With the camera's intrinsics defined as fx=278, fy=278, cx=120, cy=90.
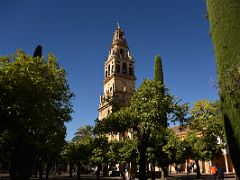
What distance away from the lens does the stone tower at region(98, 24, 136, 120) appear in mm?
64875

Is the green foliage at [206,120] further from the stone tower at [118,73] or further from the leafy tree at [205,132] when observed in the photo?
the stone tower at [118,73]

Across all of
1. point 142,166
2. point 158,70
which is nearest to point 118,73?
point 158,70

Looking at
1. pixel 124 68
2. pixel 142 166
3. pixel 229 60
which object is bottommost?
pixel 142 166

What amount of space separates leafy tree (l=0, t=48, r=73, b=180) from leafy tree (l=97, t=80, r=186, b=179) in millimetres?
4256

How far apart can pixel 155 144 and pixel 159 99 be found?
Result: 963 cm

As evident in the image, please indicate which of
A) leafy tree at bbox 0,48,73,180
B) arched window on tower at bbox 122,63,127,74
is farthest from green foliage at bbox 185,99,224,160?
arched window on tower at bbox 122,63,127,74

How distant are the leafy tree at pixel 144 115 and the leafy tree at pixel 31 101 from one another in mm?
4256

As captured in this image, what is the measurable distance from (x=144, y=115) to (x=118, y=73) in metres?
45.0

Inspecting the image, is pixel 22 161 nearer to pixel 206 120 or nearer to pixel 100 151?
pixel 100 151

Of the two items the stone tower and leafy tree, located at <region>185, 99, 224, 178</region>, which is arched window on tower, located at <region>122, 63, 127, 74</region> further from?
leafy tree, located at <region>185, 99, 224, 178</region>

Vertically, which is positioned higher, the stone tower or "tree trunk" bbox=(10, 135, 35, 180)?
the stone tower

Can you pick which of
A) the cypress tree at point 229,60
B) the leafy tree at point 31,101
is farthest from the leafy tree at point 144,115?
the cypress tree at point 229,60

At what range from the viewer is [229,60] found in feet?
40.7

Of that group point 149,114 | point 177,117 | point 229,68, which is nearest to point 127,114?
point 149,114
